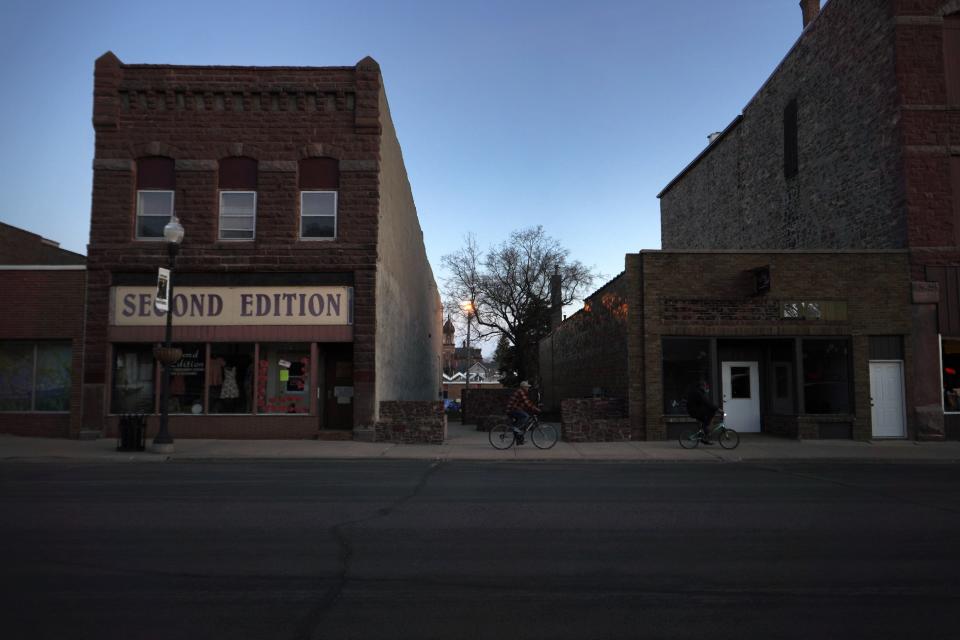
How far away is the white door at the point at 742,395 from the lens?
2088 centimetres

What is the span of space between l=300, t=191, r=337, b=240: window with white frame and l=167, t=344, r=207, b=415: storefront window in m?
4.37

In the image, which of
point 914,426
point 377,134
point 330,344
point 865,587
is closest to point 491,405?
point 330,344

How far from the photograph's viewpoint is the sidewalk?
1524 centimetres

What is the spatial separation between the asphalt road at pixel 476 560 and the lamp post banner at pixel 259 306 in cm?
774

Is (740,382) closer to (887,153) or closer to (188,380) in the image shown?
(887,153)

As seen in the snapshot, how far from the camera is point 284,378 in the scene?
61.7ft

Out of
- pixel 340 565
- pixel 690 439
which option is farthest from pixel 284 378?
pixel 340 565

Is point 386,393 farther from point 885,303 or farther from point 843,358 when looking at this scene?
point 885,303

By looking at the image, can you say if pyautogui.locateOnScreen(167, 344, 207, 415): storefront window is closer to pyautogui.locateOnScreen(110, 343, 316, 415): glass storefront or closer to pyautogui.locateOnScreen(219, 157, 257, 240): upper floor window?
pyautogui.locateOnScreen(110, 343, 316, 415): glass storefront

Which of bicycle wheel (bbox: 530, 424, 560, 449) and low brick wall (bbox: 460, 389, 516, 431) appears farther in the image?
low brick wall (bbox: 460, 389, 516, 431)

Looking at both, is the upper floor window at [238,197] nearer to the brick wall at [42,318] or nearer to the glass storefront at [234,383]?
the glass storefront at [234,383]

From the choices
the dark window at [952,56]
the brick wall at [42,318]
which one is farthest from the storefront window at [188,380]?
the dark window at [952,56]

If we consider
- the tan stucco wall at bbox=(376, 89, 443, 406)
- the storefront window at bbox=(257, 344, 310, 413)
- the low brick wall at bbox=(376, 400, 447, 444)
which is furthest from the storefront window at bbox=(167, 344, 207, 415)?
the low brick wall at bbox=(376, 400, 447, 444)

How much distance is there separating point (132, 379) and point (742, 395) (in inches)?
708
